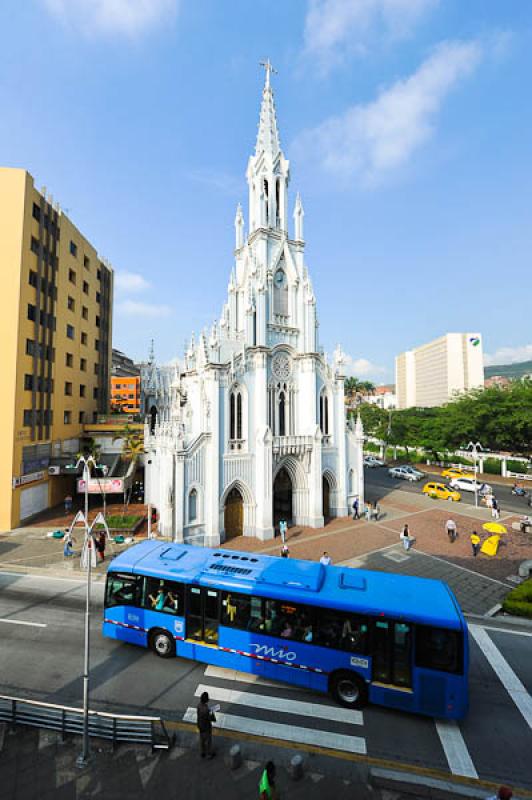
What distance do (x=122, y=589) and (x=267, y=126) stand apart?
33.2 m

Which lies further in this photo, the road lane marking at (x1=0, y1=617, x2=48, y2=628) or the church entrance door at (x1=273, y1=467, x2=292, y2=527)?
the church entrance door at (x1=273, y1=467, x2=292, y2=527)

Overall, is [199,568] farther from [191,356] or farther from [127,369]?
[127,369]

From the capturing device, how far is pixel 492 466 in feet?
162

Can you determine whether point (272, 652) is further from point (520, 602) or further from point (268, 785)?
point (520, 602)

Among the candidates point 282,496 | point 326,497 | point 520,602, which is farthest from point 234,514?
point 520,602

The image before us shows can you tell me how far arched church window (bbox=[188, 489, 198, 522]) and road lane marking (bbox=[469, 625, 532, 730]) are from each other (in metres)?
15.5

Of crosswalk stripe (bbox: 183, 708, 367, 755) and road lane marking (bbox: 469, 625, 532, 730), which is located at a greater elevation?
crosswalk stripe (bbox: 183, 708, 367, 755)

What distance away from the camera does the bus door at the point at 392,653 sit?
8906mm

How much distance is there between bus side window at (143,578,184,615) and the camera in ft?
36.1

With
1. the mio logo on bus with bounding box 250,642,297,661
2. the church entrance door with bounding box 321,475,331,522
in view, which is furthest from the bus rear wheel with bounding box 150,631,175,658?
the church entrance door with bounding box 321,475,331,522

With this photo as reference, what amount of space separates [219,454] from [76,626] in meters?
11.9

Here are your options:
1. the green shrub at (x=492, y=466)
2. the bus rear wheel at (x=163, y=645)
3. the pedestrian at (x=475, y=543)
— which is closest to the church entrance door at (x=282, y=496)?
the pedestrian at (x=475, y=543)

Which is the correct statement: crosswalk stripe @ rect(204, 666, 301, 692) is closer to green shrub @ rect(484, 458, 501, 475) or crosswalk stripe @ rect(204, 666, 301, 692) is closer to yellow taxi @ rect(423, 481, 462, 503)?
yellow taxi @ rect(423, 481, 462, 503)

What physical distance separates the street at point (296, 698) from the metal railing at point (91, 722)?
3.34ft
